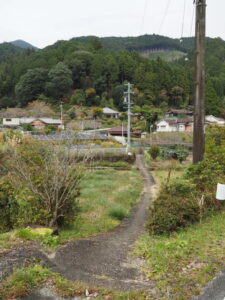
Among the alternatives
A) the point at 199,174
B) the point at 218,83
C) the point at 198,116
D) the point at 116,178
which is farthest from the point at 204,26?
the point at 218,83

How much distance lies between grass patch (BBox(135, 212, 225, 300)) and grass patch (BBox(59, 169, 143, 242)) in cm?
182

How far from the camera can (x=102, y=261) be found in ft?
15.0

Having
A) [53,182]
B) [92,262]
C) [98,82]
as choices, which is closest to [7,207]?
[53,182]

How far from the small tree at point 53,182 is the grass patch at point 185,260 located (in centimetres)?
216

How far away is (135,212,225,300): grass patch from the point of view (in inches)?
132

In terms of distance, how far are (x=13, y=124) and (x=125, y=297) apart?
1817 inches

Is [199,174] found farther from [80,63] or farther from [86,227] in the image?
[80,63]

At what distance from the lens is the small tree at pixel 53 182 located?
265 inches

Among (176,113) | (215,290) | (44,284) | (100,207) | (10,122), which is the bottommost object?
(100,207)

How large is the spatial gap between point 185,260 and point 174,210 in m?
2.12

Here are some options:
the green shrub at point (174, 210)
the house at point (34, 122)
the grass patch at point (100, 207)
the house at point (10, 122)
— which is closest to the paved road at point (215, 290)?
the green shrub at point (174, 210)

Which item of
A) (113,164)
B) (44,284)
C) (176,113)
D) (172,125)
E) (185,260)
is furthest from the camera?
(176,113)

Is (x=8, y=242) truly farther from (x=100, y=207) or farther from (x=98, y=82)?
(x=98, y=82)

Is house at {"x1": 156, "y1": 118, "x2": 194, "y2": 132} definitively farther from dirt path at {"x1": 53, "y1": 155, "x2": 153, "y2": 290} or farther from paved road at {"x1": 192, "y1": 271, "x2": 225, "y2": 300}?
paved road at {"x1": 192, "y1": 271, "x2": 225, "y2": 300}
